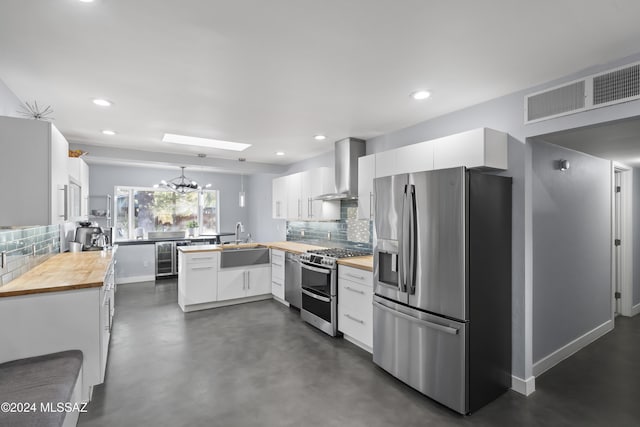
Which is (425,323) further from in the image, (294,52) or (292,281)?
(292,281)

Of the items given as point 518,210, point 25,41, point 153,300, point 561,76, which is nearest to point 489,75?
point 561,76

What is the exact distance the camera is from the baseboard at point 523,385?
254 cm

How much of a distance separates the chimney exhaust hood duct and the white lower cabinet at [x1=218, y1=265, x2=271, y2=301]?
187cm

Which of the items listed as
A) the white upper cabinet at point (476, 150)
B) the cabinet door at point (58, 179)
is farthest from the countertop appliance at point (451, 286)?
the cabinet door at point (58, 179)

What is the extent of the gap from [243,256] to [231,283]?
451 millimetres

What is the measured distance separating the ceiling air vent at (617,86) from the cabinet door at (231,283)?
14.9ft

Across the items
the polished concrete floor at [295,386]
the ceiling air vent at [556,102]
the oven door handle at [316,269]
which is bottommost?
the polished concrete floor at [295,386]

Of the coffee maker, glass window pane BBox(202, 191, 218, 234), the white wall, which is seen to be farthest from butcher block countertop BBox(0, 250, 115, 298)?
glass window pane BBox(202, 191, 218, 234)

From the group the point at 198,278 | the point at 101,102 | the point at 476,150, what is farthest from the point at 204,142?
the point at 476,150

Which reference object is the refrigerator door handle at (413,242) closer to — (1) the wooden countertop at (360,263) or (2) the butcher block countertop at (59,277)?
(1) the wooden countertop at (360,263)

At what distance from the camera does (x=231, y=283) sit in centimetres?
486

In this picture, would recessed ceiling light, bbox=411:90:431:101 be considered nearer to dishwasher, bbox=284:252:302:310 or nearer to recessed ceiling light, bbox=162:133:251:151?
dishwasher, bbox=284:252:302:310

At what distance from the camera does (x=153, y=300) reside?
5184 mm

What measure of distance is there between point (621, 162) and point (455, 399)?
13.5ft
